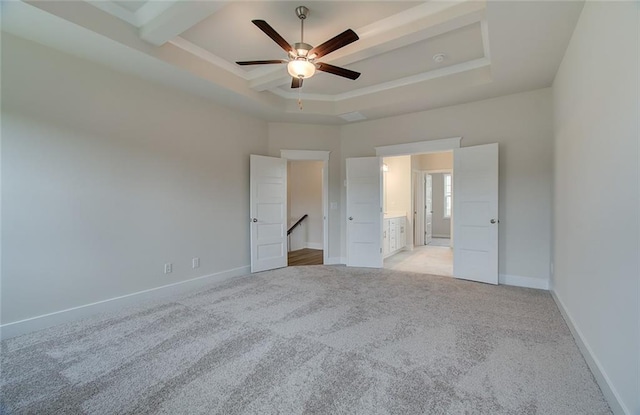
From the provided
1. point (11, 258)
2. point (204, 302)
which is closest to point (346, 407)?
point (204, 302)

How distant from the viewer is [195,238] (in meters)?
4.11

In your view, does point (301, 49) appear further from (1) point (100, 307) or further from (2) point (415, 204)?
(2) point (415, 204)

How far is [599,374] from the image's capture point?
6.04 feet

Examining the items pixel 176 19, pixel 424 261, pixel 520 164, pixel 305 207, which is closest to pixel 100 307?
pixel 176 19

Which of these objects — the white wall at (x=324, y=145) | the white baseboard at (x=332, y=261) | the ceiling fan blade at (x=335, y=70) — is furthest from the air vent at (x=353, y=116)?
the white baseboard at (x=332, y=261)

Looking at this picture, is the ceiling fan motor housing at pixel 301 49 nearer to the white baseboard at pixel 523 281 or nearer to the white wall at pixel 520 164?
the white wall at pixel 520 164

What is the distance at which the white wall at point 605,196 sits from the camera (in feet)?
4.74

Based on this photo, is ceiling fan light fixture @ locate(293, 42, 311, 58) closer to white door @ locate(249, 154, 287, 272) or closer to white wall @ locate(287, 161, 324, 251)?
white door @ locate(249, 154, 287, 272)

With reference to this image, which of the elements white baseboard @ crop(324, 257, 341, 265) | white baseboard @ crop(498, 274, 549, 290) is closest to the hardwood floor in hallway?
white baseboard @ crop(324, 257, 341, 265)

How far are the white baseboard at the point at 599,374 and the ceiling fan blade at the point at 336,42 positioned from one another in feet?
9.45

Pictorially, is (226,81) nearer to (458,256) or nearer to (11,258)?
(11,258)

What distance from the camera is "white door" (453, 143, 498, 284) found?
4.05m

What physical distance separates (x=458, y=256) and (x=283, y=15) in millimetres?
3971

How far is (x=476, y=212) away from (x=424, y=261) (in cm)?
190
